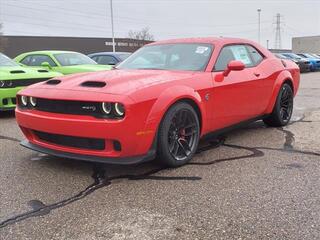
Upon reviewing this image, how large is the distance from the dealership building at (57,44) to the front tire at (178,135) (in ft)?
139

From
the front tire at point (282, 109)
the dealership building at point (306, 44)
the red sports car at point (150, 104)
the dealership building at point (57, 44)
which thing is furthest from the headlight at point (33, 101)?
the dealership building at point (306, 44)

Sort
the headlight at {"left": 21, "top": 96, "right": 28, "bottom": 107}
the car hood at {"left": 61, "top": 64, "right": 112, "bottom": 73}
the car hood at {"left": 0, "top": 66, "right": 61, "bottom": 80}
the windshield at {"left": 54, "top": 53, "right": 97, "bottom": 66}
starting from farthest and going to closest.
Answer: the windshield at {"left": 54, "top": 53, "right": 97, "bottom": 66}, the car hood at {"left": 61, "top": 64, "right": 112, "bottom": 73}, the car hood at {"left": 0, "top": 66, "right": 61, "bottom": 80}, the headlight at {"left": 21, "top": 96, "right": 28, "bottom": 107}

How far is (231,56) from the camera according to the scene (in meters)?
5.57

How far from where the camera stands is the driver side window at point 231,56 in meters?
5.29

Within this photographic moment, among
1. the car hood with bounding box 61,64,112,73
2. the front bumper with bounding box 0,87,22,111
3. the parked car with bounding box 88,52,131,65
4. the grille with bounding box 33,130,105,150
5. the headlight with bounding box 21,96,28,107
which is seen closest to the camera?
the grille with bounding box 33,130,105,150

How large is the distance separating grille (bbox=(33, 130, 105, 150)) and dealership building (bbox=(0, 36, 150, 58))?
→ 42.2 metres

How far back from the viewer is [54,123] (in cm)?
418

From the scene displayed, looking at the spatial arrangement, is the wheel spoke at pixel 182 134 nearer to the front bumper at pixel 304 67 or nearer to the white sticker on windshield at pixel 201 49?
the white sticker on windshield at pixel 201 49

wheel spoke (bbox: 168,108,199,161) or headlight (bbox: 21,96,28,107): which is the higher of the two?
headlight (bbox: 21,96,28,107)

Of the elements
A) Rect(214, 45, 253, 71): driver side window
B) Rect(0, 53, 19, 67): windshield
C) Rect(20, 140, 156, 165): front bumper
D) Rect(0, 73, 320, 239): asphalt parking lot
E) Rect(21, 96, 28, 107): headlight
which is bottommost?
Rect(0, 73, 320, 239): asphalt parking lot

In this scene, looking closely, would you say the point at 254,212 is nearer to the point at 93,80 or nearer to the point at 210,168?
the point at 210,168

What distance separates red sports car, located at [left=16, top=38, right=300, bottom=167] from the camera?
4000 mm

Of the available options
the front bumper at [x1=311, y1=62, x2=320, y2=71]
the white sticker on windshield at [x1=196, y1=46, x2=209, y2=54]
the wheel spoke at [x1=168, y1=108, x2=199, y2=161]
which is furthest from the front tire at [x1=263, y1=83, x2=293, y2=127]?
the front bumper at [x1=311, y1=62, x2=320, y2=71]

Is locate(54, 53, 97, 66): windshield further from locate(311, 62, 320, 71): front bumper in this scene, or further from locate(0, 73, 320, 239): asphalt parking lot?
locate(311, 62, 320, 71): front bumper
